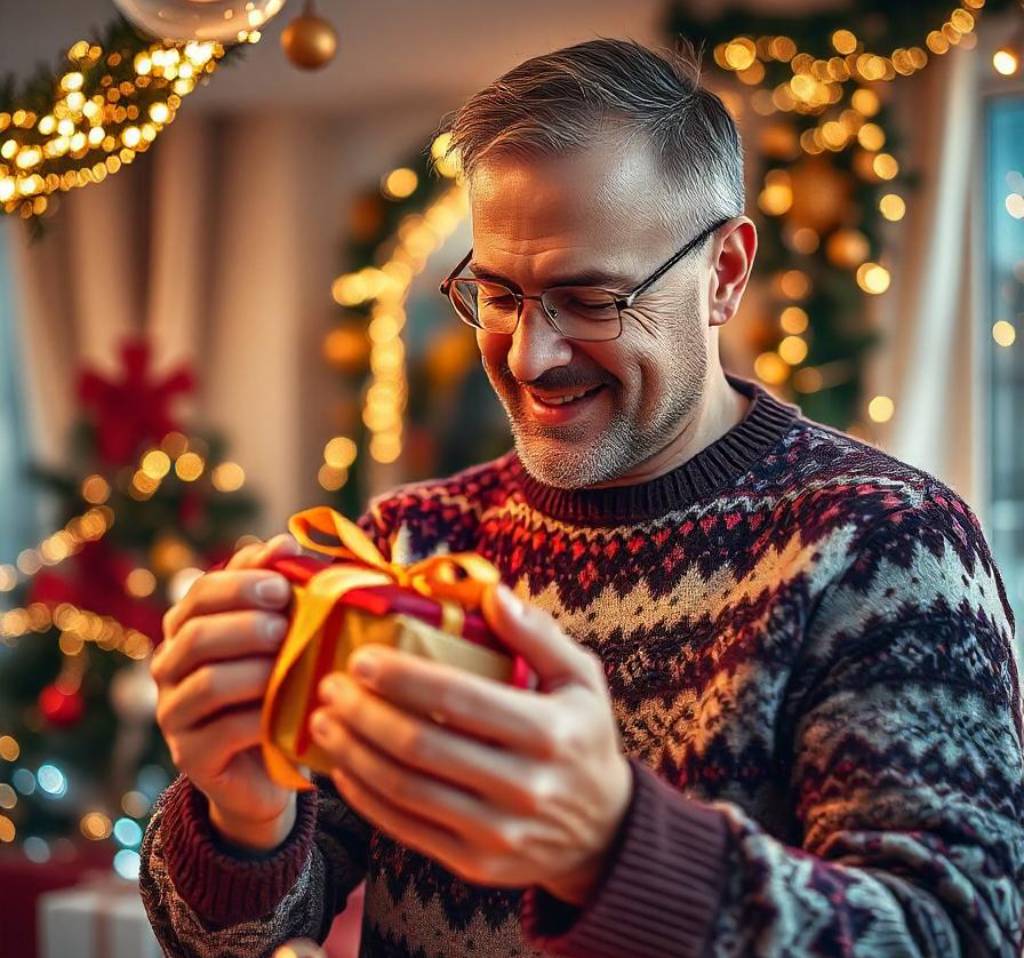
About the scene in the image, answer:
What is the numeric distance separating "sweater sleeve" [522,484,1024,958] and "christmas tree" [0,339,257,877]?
10.8 feet

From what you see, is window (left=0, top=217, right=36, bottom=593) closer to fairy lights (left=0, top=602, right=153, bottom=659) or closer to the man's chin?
fairy lights (left=0, top=602, right=153, bottom=659)

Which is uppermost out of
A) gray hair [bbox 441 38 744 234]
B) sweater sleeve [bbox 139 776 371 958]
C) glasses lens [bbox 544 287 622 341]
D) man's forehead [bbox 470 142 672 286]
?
gray hair [bbox 441 38 744 234]

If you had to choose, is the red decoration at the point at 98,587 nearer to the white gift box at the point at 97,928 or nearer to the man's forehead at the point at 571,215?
the white gift box at the point at 97,928

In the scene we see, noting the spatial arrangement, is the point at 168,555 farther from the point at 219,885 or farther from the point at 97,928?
the point at 219,885

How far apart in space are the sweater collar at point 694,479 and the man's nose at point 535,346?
0.15m

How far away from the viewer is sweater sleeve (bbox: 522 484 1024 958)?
90 centimetres

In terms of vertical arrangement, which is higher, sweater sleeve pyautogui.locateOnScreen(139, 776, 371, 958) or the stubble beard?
the stubble beard

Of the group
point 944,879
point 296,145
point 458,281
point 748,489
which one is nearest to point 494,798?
point 944,879

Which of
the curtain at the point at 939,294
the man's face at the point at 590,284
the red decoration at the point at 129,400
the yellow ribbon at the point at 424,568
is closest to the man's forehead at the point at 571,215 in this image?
the man's face at the point at 590,284

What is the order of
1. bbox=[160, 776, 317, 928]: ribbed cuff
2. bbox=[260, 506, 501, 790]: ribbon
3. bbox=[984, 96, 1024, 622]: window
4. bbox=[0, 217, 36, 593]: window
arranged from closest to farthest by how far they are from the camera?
bbox=[260, 506, 501, 790]: ribbon, bbox=[160, 776, 317, 928]: ribbed cuff, bbox=[984, 96, 1024, 622]: window, bbox=[0, 217, 36, 593]: window

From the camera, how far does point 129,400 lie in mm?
4320

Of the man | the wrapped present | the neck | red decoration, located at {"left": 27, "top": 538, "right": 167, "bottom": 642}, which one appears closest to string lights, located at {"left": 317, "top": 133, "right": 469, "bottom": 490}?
red decoration, located at {"left": 27, "top": 538, "right": 167, "bottom": 642}

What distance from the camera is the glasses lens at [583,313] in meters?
1.26

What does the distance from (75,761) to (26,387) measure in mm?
1372
